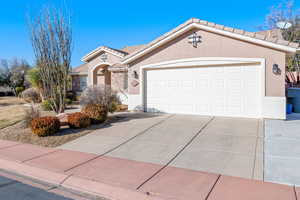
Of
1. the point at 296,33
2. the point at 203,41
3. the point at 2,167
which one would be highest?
the point at 296,33

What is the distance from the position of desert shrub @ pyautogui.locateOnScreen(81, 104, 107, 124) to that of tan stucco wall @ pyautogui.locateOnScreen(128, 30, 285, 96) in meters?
3.10

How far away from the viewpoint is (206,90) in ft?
32.2

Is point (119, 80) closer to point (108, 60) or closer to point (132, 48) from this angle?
point (108, 60)

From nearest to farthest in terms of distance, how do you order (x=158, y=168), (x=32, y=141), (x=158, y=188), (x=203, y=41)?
1. (x=158, y=188)
2. (x=158, y=168)
3. (x=32, y=141)
4. (x=203, y=41)

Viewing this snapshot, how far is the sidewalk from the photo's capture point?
345 cm

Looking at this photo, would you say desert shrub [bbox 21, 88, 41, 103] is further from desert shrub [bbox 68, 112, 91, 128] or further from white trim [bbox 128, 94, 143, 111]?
desert shrub [bbox 68, 112, 91, 128]

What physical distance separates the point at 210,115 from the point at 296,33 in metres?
12.4

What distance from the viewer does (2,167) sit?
5188mm

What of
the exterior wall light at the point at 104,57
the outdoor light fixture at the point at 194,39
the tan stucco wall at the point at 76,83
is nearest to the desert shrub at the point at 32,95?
the tan stucco wall at the point at 76,83

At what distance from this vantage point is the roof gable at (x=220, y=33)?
8.11m

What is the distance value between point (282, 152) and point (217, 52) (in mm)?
5610

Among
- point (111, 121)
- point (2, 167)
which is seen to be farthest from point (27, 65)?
point (2, 167)

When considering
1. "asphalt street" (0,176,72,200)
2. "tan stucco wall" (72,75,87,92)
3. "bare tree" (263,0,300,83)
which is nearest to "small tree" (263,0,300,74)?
"bare tree" (263,0,300,83)

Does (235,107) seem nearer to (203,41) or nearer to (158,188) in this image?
(203,41)
